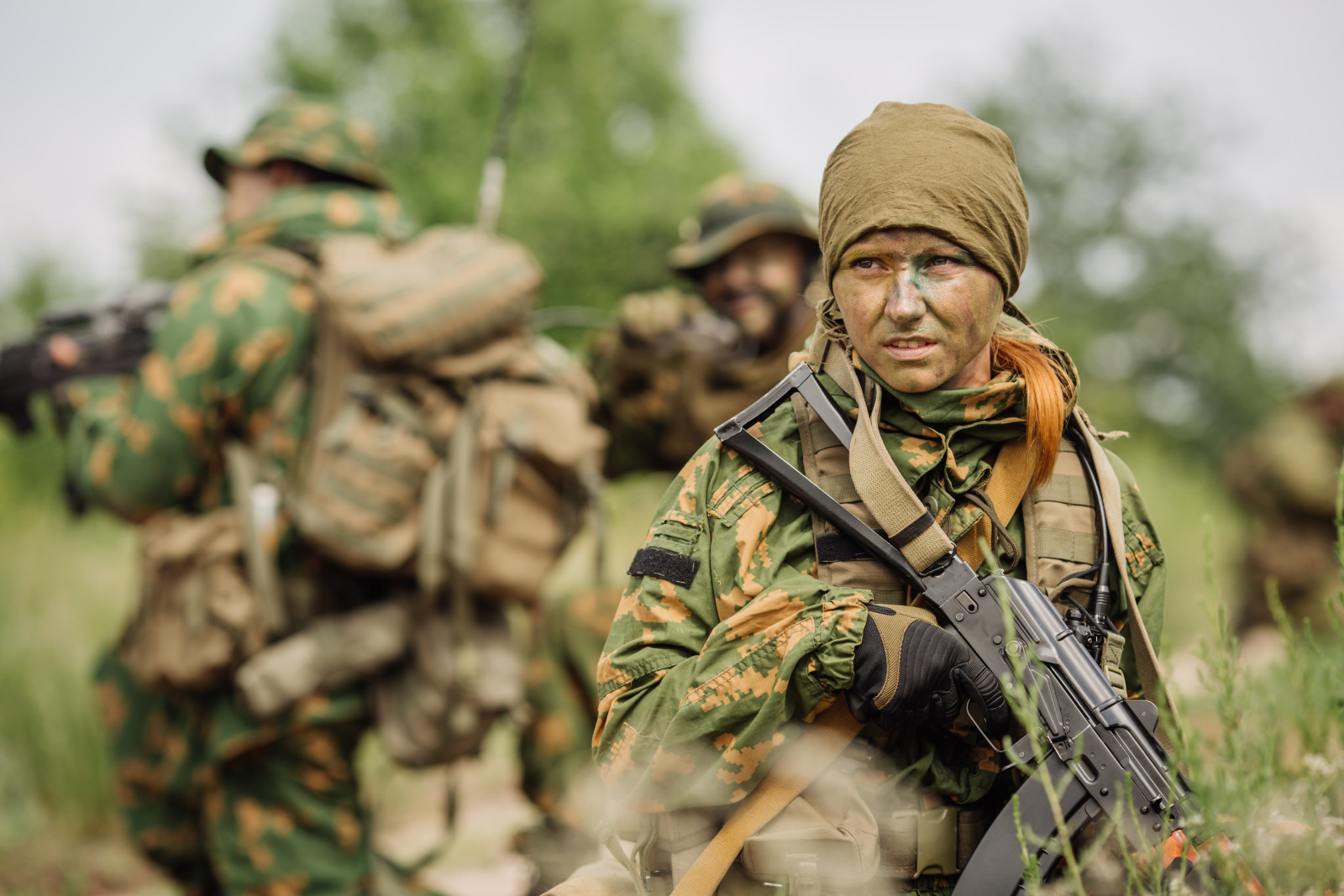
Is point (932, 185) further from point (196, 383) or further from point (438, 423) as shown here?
point (196, 383)

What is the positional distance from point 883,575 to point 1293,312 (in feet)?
83.2

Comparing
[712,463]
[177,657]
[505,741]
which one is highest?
[712,463]

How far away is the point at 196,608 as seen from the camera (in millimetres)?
3336

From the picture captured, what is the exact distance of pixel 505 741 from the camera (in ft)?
22.6

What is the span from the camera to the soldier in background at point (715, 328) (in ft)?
13.3

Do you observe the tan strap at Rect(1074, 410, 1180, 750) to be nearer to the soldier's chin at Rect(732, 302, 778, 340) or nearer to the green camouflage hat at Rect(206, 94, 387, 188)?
the soldier's chin at Rect(732, 302, 778, 340)

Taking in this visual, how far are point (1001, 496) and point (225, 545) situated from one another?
250 cm

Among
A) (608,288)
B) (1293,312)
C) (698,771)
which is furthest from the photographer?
(1293,312)

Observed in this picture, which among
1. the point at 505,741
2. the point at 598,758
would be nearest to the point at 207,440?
the point at 598,758

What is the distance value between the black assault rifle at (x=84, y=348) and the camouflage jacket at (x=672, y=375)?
1704mm

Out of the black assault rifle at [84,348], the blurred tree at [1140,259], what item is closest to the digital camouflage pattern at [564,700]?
the black assault rifle at [84,348]

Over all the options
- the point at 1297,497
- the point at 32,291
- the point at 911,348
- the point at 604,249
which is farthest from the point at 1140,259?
the point at 911,348

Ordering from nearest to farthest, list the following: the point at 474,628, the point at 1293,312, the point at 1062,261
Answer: the point at 474,628 → the point at 1293,312 → the point at 1062,261

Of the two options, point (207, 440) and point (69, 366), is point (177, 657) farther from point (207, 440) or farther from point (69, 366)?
point (69, 366)
